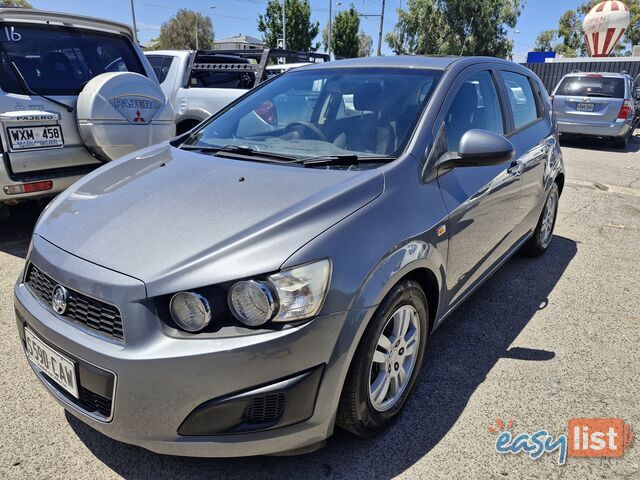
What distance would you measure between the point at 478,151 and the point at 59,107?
3415 millimetres

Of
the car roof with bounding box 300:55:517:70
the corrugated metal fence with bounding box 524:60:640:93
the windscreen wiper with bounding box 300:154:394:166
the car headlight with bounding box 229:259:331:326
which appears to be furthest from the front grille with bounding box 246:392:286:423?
the corrugated metal fence with bounding box 524:60:640:93

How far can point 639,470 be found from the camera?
6.81ft

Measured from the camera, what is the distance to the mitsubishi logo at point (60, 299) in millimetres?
1822

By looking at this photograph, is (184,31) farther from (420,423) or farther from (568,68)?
(420,423)

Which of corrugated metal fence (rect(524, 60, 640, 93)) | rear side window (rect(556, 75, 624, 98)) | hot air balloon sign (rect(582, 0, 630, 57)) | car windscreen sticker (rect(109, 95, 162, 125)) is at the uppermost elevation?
hot air balloon sign (rect(582, 0, 630, 57))

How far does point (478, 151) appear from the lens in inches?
93.0

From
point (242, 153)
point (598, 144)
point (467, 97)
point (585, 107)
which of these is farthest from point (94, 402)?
point (598, 144)

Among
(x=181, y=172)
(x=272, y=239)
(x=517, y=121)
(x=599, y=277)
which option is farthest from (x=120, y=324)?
(x=599, y=277)

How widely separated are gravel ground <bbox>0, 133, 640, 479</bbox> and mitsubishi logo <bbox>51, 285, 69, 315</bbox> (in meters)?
0.68

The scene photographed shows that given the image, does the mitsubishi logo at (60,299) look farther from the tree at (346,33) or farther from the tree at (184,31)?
the tree at (184,31)

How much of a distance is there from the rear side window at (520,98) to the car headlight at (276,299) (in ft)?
8.18

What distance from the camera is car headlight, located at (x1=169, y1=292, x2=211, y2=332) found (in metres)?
1.65

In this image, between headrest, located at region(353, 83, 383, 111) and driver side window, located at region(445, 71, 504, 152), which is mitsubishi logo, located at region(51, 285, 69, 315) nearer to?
headrest, located at region(353, 83, 383, 111)

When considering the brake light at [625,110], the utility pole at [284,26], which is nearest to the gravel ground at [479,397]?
the brake light at [625,110]
